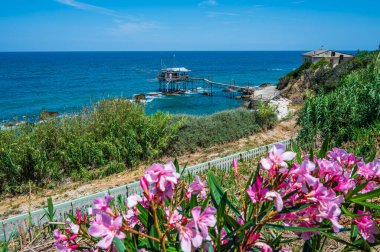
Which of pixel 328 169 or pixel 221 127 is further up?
pixel 328 169

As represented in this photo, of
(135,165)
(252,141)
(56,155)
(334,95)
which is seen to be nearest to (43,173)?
(56,155)

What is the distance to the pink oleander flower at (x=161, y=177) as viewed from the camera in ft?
2.53

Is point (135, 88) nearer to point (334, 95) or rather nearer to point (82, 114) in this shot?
point (82, 114)

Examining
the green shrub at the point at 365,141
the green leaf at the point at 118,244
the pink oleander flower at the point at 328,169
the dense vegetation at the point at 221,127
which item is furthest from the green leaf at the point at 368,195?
the dense vegetation at the point at 221,127

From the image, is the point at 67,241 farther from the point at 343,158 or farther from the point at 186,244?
the point at 343,158

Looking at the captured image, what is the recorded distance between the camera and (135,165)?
378 inches

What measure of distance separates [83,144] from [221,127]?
209 inches

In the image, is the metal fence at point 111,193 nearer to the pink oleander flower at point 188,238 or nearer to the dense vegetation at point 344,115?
the dense vegetation at point 344,115

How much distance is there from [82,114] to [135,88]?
38654 millimetres

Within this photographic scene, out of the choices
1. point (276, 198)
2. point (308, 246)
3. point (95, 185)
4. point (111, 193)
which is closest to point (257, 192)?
point (276, 198)

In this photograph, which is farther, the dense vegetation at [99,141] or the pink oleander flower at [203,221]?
the dense vegetation at [99,141]

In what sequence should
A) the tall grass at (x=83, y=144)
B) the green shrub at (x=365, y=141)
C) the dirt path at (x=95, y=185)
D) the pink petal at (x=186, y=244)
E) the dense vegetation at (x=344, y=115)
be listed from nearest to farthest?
the pink petal at (x=186, y=244), the green shrub at (x=365, y=141), the dense vegetation at (x=344, y=115), the dirt path at (x=95, y=185), the tall grass at (x=83, y=144)

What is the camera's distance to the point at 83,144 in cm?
924

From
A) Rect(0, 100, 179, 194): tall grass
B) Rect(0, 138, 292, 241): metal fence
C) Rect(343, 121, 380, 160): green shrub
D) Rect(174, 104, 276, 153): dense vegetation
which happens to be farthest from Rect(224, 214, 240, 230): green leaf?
Rect(174, 104, 276, 153): dense vegetation
